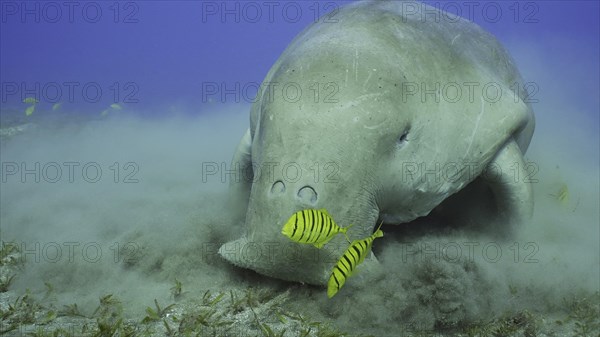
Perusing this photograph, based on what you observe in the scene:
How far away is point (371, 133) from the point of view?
2949mm

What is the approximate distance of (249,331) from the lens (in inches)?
116

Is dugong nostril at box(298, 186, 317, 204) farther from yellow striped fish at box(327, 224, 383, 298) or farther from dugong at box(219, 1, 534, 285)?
yellow striped fish at box(327, 224, 383, 298)

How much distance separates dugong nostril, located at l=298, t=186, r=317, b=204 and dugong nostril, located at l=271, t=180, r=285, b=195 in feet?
0.39

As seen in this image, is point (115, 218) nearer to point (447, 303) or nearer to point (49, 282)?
point (49, 282)

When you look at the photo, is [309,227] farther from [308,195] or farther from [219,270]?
[219,270]

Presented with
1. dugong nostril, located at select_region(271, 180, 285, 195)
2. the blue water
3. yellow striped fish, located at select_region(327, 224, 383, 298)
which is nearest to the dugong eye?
yellow striped fish, located at select_region(327, 224, 383, 298)

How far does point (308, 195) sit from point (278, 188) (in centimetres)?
20

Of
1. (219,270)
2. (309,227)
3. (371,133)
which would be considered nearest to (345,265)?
(309,227)

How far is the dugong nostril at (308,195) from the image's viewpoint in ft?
8.78

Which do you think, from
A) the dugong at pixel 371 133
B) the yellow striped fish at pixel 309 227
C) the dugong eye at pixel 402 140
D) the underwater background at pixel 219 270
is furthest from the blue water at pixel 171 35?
the yellow striped fish at pixel 309 227

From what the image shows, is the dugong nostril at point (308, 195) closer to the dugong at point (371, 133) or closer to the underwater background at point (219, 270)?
the dugong at point (371, 133)

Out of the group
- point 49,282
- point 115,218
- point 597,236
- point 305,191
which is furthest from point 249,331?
point 597,236

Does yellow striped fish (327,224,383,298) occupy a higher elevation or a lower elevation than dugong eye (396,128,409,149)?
lower

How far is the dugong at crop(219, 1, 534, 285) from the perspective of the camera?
9.18ft
